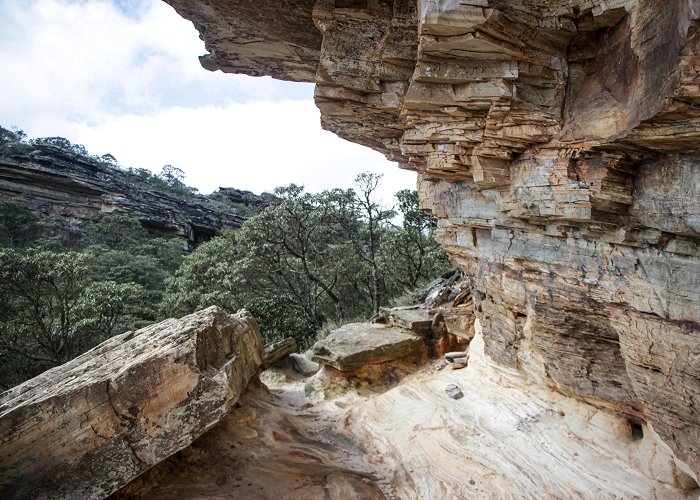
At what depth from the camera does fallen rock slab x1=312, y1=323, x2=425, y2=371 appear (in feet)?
31.7

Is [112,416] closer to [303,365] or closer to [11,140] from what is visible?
[303,365]

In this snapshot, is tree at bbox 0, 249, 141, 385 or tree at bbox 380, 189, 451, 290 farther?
tree at bbox 380, 189, 451, 290

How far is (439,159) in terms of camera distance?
20.3 feet

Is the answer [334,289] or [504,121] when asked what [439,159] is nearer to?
[504,121]

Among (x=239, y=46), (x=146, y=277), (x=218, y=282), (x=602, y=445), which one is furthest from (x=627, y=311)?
(x=146, y=277)

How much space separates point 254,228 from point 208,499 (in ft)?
48.4

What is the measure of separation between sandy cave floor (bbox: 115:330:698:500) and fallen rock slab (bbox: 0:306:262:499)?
72 centimetres

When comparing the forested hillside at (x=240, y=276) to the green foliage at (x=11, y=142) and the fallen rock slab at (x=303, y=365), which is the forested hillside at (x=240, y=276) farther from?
the green foliage at (x=11, y=142)

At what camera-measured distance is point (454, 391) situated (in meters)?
8.23

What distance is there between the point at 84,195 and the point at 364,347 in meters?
34.2

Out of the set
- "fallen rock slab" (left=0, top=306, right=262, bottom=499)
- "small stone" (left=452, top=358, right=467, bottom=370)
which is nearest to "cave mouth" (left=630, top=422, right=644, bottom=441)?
"small stone" (left=452, top=358, right=467, bottom=370)

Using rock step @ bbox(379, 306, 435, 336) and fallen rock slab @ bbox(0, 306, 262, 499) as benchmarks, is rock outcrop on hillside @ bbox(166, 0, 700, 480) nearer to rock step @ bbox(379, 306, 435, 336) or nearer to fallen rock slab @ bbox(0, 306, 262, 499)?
rock step @ bbox(379, 306, 435, 336)

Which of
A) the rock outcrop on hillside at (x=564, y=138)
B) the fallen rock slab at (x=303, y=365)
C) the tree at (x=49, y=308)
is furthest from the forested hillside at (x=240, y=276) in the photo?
the rock outcrop on hillside at (x=564, y=138)

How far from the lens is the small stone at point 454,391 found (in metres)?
8.13
